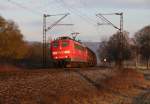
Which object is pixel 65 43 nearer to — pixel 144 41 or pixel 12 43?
pixel 12 43

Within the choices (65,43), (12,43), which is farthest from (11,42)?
(65,43)

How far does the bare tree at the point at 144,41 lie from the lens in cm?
11575

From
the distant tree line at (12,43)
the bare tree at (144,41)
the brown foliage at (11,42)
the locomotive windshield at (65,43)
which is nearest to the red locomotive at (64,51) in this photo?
the locomotive windshield at (65,43)

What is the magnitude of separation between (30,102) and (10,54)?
3020 inches

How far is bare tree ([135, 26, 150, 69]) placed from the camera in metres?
116

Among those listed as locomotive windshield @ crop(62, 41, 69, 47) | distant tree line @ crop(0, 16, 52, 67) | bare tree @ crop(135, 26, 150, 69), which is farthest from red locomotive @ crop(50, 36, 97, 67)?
bare tree @ crop(135, 26, 150, 69)

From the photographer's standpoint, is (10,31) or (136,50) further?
(136,50)

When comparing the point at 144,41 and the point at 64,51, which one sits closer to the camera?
the point at 64,51

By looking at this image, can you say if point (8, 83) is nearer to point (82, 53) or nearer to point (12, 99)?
point (12, 99)

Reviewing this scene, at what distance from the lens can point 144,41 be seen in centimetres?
11894

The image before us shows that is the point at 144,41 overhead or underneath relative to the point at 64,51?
overhead

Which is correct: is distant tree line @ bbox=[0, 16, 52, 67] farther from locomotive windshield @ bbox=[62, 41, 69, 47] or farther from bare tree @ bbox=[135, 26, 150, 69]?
locomotive windshield @ bbox=[62, 41, 69, 47]

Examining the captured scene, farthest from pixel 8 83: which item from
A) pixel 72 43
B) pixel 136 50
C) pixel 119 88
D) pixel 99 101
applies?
pixel 136 50

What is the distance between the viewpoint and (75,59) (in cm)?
4744
